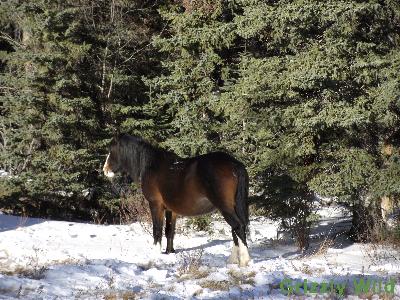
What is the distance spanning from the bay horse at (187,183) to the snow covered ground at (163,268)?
0.69m

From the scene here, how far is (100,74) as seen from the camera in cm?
1446

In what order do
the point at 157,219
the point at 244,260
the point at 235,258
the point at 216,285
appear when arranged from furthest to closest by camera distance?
the point at 157,219, the point at 235,258, the point at 244,260, the point at 216,285

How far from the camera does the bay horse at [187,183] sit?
703 cm

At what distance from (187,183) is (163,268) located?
5.40 feet

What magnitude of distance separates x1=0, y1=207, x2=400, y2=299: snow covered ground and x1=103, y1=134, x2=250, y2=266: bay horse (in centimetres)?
69

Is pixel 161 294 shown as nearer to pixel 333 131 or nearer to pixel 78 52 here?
pixel 333 131

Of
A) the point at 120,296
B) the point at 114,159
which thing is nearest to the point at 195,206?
the point at 114,159

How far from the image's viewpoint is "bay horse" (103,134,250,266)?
7031 millimetres

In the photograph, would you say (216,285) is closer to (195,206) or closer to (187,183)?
(195,206)

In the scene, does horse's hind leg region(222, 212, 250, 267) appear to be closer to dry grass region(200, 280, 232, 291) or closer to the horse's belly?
the horse's belly

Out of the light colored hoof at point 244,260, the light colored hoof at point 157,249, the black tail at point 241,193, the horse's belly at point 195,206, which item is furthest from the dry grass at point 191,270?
the light colored hoof at point 157,249

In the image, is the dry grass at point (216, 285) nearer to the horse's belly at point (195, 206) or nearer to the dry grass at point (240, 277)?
the dry grass at point (240, 277)

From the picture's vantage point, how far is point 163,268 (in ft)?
20.5

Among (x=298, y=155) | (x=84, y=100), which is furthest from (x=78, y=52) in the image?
(x=298, y=155)
